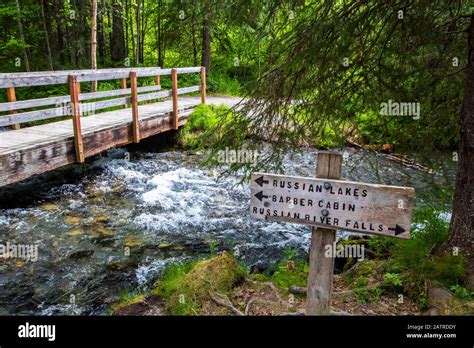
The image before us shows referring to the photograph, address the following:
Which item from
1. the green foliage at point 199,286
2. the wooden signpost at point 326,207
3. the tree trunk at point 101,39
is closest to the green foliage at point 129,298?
the green foliage at point 199,286

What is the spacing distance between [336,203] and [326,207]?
0.24 feet

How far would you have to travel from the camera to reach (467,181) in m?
4.44

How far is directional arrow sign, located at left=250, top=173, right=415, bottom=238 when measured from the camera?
107 inches

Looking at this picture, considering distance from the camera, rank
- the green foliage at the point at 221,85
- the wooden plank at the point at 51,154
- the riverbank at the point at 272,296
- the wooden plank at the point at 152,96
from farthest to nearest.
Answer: the green foliage at the point at 221,85 < the wooden plank at the point at 152,96 < the wooden plank at the point at 51,154 < the riverbank at the point at 272,296

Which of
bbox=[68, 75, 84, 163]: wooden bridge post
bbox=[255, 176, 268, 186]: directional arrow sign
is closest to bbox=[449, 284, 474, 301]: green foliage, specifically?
bbox=[255, 176, 268, 186]: directional arrow sign

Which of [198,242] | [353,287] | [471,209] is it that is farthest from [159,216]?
[471,209]

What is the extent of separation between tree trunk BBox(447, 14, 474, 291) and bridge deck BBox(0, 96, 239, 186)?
21.6ft

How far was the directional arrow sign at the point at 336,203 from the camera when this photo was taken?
2719 millimetres

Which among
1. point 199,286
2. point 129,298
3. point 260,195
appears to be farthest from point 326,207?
point 129,298

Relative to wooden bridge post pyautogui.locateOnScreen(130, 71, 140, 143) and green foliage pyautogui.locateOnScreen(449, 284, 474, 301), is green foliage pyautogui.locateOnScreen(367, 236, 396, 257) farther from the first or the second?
wooden bridge post pyautogui.locateOnScreen(130, 71, 140, 143)

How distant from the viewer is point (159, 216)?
27.9 ft

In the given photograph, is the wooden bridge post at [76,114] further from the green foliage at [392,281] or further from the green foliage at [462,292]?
the green foliage at [462,292]

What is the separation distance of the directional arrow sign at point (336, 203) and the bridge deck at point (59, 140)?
5.51m
